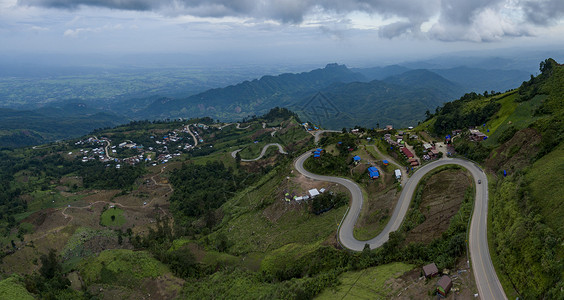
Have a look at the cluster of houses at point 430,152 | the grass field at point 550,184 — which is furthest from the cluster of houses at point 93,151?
the grass field at point 550,184

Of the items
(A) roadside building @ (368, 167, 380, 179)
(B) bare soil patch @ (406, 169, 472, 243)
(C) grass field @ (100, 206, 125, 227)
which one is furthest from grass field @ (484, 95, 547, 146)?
(C) grass field @ (100, 206, 125, 227)

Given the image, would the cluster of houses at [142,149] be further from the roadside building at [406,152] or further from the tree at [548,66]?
the tree at [548,66]

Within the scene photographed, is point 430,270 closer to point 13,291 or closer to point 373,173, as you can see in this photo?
point 373,173

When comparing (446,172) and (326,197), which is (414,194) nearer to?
(446,172)

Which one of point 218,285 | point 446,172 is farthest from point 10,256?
point 446,172

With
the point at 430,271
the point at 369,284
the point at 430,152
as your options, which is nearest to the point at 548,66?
the point at 430,152

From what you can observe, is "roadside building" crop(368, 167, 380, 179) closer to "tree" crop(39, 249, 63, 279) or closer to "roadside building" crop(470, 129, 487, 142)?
"roadside building" crop(470, 129, 487, 142)
